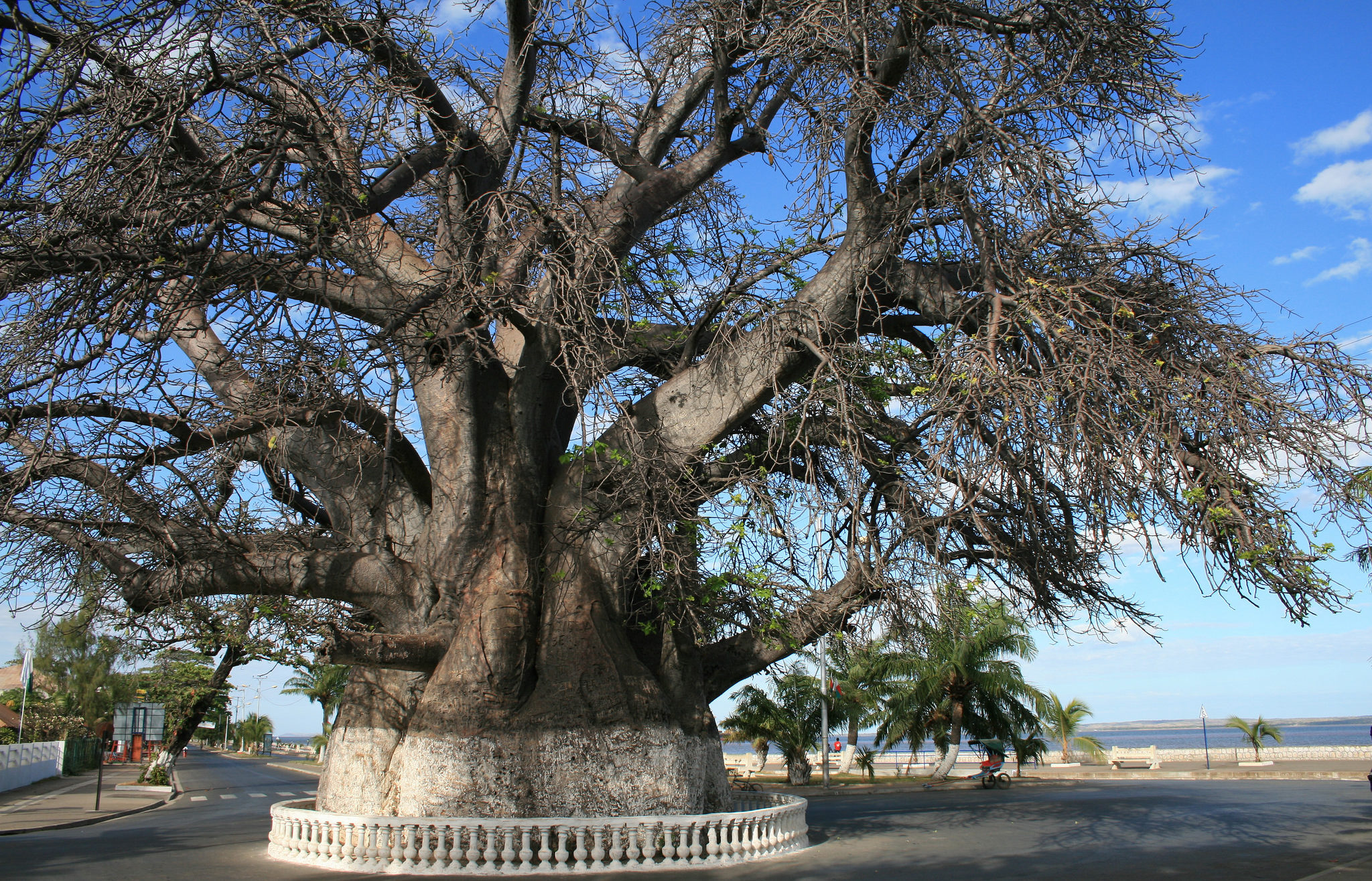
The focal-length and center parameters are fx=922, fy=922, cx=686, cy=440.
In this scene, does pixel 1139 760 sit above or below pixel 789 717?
below

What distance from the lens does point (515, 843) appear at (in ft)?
28.8

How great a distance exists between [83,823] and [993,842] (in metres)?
15.7

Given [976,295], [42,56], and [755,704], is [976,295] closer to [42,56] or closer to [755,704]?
[42,56]

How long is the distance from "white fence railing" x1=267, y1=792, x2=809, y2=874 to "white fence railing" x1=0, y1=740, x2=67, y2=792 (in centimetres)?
2297

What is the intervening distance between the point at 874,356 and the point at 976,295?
1.78 metres

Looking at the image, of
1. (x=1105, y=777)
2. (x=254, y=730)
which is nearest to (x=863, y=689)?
(x=1105, y=777)

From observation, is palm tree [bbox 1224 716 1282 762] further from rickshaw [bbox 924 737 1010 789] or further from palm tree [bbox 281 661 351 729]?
palm tree [bbox 281 661 351 729]

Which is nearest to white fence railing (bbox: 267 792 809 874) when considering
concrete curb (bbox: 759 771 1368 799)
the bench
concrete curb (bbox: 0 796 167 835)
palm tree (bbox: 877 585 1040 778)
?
concrete curb (bbox: 0 796 167 835)

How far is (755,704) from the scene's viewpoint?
27.0m

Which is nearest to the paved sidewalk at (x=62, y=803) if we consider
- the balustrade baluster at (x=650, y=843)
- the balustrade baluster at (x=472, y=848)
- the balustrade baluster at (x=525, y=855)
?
the balustrade baluster at (x=472, y=848)

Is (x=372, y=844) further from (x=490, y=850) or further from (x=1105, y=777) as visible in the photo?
(x=1105, y=777)

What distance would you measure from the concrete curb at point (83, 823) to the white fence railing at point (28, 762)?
7.40m

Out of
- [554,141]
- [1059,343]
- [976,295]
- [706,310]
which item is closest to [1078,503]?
[1059,343]

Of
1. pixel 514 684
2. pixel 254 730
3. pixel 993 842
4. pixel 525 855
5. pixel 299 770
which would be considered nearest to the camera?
pixel 525 855
